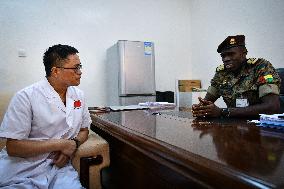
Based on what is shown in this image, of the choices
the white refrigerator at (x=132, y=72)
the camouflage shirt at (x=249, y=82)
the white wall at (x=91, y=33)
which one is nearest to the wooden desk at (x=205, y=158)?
the camouflage shirt at (x=249, y=82)

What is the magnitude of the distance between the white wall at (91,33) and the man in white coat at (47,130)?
2.57 m

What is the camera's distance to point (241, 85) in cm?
207

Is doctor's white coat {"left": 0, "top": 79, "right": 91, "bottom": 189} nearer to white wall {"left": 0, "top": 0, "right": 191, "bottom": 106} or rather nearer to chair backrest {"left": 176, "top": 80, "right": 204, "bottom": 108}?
white wall {"left": 0, "top": 0, "right": 191, "bottom": 106}

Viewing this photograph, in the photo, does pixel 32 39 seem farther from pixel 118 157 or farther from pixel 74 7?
pixel 118 157

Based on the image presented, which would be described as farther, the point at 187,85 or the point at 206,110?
the point at 187,85

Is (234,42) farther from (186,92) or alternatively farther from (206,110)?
(186,92)

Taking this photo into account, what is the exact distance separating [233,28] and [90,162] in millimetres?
3339

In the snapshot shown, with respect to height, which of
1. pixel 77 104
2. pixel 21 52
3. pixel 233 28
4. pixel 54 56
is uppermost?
pixel 233 28

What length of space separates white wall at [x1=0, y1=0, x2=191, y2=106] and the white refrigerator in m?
0.42

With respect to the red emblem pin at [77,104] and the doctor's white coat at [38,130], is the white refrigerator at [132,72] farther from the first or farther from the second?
the doctor's white coat at [38,130]

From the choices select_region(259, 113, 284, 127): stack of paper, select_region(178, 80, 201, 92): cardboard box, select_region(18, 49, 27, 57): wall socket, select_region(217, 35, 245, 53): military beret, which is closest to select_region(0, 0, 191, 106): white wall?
select_region(18, 49, 27, 57): wall socket

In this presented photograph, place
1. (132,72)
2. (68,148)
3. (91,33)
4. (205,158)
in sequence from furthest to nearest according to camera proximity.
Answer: (91,33)
(132,72)
(68,148)
(205,158)

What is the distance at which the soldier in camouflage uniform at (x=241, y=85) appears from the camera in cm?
162

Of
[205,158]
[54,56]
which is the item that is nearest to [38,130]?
[54,56]
